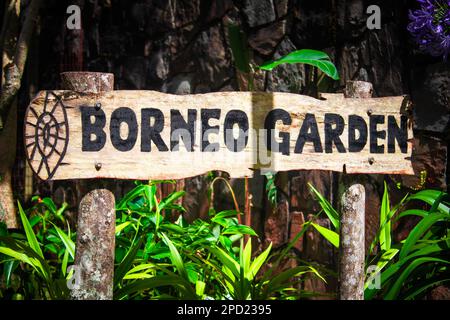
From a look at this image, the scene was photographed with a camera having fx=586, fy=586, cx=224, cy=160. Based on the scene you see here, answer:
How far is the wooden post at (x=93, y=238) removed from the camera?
5.79ft

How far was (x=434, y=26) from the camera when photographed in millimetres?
2246

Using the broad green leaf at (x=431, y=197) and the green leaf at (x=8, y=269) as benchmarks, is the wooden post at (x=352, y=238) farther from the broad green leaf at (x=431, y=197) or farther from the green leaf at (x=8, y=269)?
the green leaf at (x=8, y=269)

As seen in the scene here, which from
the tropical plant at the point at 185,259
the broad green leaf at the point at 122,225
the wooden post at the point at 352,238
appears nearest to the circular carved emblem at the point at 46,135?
the tropical plant at the point at 185,259

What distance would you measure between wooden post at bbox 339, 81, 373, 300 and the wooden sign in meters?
0.06

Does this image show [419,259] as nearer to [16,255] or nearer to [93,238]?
[93,238]

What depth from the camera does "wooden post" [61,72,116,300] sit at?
69.5 inches

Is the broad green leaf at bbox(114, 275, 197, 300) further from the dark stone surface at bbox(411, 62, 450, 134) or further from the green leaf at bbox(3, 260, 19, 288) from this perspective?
the dark stone surface at bbox(411, 62, 450, 134)

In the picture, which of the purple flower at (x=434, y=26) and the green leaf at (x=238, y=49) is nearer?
the purple flower at (x=434, y=26)

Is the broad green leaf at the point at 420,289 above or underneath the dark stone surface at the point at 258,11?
underneath

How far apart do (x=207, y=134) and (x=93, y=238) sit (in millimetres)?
468

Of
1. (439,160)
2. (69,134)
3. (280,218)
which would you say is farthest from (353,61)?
(69,134)

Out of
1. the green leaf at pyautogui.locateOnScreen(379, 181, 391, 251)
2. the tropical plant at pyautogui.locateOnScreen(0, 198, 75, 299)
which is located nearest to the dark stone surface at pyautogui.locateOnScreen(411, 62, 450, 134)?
the green leaf at pyautogui.locateOnScreen(379, 181, 391, 251)

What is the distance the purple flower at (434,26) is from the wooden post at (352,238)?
539 mm

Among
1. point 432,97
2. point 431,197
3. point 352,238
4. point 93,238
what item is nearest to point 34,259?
point 93,238
